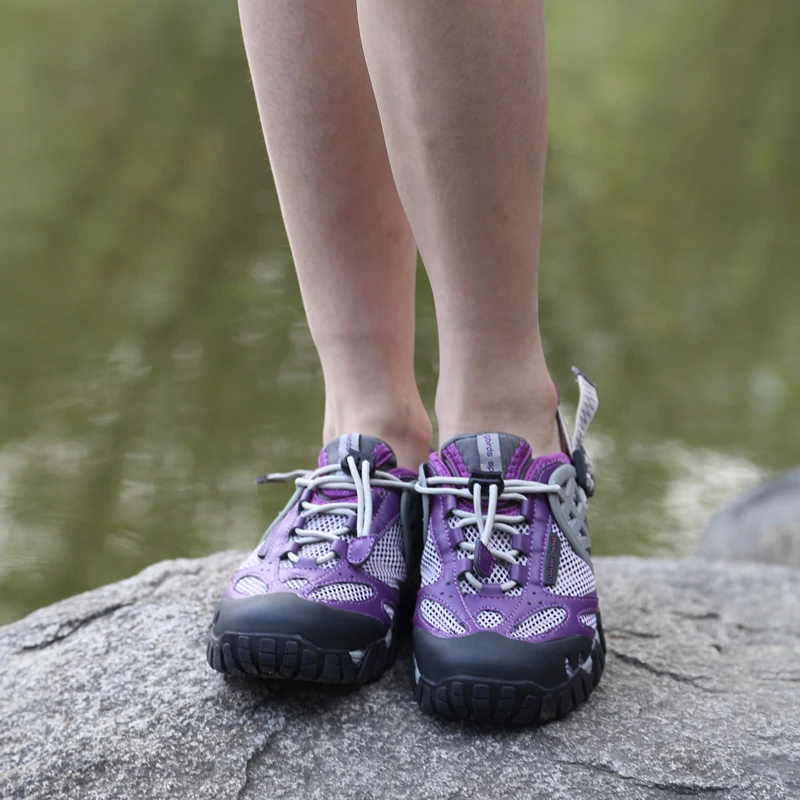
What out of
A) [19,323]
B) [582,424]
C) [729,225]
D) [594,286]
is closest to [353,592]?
[582,424]

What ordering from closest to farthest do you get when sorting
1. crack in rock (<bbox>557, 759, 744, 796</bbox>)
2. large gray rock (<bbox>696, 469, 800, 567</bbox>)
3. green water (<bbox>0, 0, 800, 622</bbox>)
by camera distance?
crack in rock (<bbox>557, 759, 744, 796</bbox>) → large gray rock (<bbox>696, 469, 800, 567</bbox>) → green water (<bbox>0, 0, 800, 622</bbox>)

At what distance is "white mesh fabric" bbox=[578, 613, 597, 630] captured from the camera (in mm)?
647

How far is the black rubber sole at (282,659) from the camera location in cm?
60

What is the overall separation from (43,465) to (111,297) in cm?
85

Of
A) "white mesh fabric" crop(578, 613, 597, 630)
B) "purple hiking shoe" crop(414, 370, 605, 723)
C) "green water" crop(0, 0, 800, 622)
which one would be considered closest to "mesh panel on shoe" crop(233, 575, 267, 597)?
"purple hiking shoe" crop(414, 370, 605, 723)

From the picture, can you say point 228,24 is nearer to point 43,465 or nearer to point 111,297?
point 111,297

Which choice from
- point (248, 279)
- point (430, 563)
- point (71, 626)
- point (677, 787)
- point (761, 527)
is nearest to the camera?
point (677, 787)

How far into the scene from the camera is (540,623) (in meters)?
0.62

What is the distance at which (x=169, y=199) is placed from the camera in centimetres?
314

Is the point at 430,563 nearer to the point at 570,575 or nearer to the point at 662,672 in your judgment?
the point at 570,575

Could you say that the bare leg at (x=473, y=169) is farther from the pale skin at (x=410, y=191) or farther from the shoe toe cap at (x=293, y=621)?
the shoe toe cap at (x=293, y=621)

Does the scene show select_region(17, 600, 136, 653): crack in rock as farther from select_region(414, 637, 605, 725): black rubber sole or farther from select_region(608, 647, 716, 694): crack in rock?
select_region(608, 647, 716, 694): crack in rock

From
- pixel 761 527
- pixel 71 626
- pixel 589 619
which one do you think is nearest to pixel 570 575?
pixel 589 619

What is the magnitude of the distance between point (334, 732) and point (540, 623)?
157 mm
